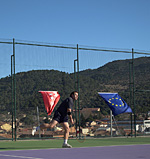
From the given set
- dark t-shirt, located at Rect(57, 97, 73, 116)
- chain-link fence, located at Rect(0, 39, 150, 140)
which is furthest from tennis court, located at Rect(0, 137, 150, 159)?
chain-link fence, located at Rect(0, 39, 150, 140)

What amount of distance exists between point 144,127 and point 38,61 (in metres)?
6.63

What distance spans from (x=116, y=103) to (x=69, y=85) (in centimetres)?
226

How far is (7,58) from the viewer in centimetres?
1675

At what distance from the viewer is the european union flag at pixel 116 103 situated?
61.5 feet

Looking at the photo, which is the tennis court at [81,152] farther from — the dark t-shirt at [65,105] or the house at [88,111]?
the house at [88,111]

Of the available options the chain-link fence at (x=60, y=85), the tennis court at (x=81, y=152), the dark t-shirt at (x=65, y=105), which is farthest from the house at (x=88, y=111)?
the tennis court at (x=81, y=152)

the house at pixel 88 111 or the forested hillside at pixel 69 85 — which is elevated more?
the forested hillside at pixel 69 85

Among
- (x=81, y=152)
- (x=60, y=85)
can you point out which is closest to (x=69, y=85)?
(x=60, y=85)

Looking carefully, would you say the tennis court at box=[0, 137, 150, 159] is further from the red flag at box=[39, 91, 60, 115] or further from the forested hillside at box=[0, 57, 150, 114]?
the forested hillside at box=[0, 57, 150, 114]

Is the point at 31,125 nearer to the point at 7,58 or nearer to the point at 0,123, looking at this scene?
the point at 0,123

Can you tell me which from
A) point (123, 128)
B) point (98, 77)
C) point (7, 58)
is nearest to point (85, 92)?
point (98, 77)

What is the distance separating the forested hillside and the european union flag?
648 mm

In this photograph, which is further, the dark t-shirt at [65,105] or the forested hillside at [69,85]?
the forested hillside at [69,85]

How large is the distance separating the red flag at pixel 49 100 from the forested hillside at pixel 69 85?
0.66 metres
